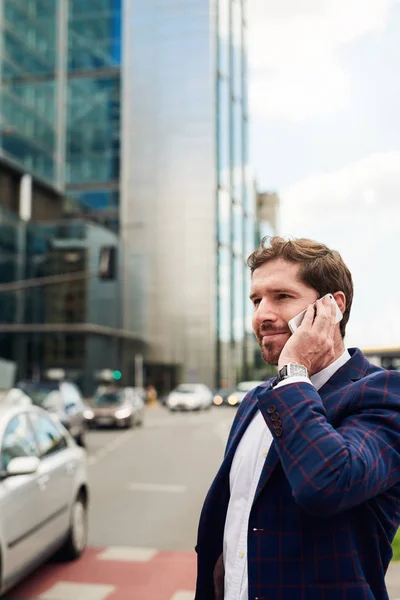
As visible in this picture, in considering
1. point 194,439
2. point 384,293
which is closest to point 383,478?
point 384,293

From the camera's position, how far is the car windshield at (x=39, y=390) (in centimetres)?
1575

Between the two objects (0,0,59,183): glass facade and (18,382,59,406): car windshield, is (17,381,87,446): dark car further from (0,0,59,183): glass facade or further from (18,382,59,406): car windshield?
(0,0,59,183): glass facade

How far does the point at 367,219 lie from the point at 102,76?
62.2 metres

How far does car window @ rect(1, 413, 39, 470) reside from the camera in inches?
200

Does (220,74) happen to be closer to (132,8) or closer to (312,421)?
(132,8)

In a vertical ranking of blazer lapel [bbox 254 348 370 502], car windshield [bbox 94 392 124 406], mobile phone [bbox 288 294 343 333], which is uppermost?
mobile phone [bbox 288 294 343 333]

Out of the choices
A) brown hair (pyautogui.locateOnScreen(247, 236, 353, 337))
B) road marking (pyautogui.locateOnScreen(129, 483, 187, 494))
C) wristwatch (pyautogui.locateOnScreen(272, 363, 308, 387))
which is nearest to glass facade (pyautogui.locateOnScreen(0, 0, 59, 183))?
road marking (pyautogui.locateOnScreen(129, 483, 187, 494))

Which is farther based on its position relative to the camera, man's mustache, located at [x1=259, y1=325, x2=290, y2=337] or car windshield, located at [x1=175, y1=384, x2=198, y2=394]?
car windshield, located at [x1=175, y1=384, x2=198, y2=394]

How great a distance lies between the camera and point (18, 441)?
539 centimetres

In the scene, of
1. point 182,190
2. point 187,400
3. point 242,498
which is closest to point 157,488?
point 242,498

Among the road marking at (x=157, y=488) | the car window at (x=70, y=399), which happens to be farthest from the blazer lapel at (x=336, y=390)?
the car window at (x=70, y=399)

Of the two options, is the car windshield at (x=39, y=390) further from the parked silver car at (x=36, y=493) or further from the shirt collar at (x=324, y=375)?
the shirt collar at (x=324, y=375)

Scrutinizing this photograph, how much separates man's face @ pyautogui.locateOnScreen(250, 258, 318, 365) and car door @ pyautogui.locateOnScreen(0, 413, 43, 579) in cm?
323

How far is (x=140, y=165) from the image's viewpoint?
2438 inches
